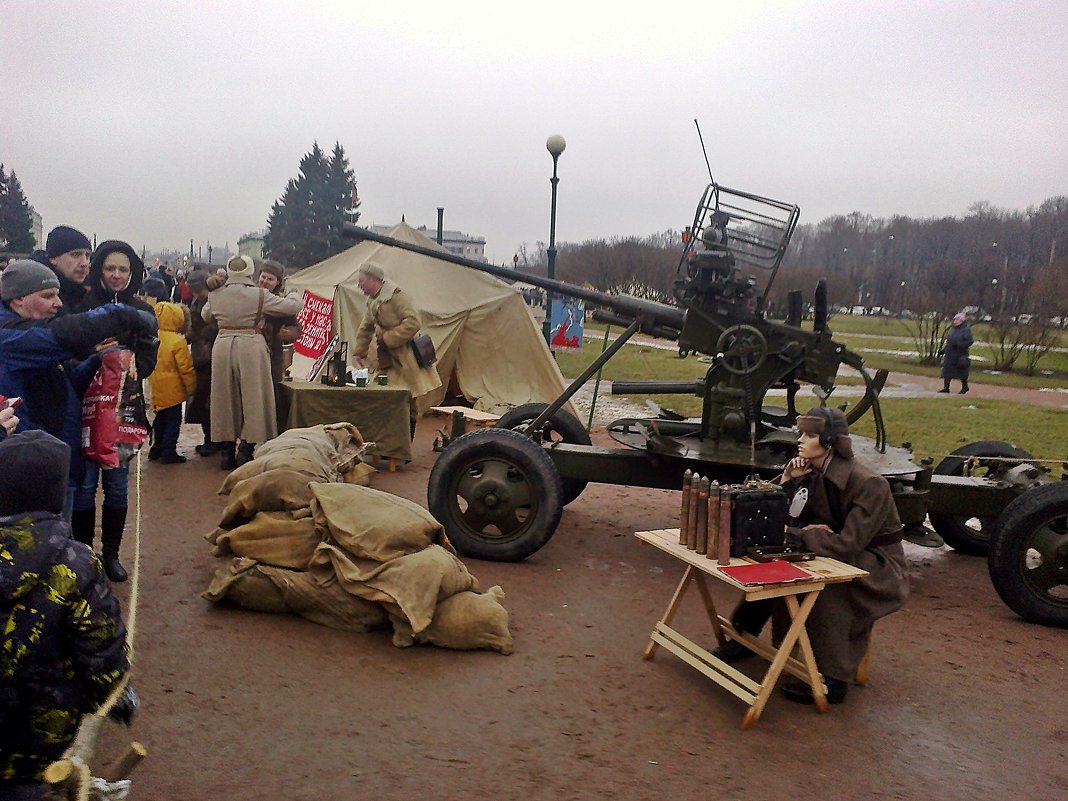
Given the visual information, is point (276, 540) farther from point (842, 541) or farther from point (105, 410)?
point (842, 541)

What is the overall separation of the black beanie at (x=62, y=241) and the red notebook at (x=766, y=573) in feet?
11.6

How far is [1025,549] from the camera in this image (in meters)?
5.51

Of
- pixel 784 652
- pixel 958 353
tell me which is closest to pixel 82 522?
pixel 784 652

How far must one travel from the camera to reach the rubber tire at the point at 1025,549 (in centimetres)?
548

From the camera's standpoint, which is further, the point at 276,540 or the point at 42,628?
the point at 276,540

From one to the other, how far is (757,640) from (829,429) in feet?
3.73

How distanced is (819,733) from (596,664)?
1.14 m

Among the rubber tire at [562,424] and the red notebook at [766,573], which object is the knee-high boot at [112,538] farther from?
the red notebook at [766,573]

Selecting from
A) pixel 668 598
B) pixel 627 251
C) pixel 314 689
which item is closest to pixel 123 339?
pixel 314 689

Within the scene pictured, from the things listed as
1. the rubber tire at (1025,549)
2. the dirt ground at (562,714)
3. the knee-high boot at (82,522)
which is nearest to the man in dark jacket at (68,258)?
the knee-high boot at (82,522)

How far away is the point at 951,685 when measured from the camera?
4.66 metres

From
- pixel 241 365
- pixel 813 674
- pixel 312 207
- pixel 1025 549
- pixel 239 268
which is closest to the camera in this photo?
pixel 813 674

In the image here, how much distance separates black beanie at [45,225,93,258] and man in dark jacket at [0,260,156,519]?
486mm

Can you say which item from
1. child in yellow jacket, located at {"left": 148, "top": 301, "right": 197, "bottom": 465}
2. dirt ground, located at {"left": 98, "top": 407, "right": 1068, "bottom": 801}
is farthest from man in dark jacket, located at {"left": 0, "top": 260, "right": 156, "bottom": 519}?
child in yellow jacket, located at {"left": 148, "top": 301, "right": 197, "bottom": 465}
